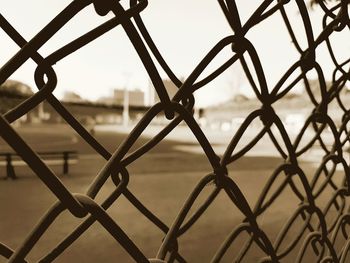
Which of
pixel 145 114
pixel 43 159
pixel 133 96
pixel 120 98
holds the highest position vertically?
pixel 133 96

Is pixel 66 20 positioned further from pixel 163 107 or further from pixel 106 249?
pixel 106 249

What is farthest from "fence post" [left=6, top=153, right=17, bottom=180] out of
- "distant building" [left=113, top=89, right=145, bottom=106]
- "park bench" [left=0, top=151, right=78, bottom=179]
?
"distant building" [left=113, top=89, right=145, bottom=106]

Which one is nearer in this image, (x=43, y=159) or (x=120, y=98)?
(x=43, y=159)

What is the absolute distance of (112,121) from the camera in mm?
66688

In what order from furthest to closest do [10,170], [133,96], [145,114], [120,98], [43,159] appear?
[133,96], [120,98], [43,159], [10,170], [145,114]

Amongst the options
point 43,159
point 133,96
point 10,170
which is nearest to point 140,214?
point 10,170

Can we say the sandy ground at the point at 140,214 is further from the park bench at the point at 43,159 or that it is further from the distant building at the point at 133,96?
the distant building at the point at 133,96

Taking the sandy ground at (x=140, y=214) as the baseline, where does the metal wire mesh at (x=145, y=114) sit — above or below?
above

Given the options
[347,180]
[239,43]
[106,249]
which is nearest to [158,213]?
[106,249]

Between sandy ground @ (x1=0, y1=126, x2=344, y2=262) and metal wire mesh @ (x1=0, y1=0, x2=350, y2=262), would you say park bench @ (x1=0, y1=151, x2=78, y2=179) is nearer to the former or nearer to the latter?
sandy ground @ (x1=0, y1=126, x2=344, y2=262)

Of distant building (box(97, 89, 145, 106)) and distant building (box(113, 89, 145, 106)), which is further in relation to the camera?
distant building (box(113, 89, 145, 106))

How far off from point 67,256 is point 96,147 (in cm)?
321

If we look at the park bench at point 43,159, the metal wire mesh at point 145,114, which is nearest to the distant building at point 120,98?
the park bench at point 43,159

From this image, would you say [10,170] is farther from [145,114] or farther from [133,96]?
[133,96]
